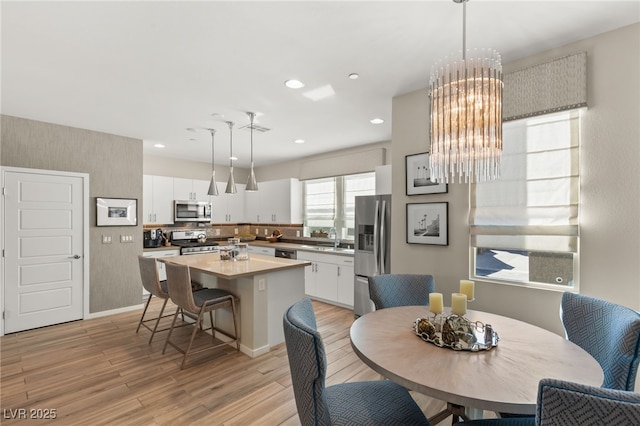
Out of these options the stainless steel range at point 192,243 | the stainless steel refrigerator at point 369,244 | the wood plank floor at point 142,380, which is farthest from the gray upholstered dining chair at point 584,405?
the stainless steel range at point 192,243

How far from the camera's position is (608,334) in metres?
1.51

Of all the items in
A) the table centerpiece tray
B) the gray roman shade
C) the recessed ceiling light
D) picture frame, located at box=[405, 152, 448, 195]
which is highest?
the recessed ceiling light

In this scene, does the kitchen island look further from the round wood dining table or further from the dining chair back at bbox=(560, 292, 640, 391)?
the dining chair back at bbox=(560, 292, 640, 391)

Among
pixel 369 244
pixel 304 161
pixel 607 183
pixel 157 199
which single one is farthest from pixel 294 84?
pixel 157 199

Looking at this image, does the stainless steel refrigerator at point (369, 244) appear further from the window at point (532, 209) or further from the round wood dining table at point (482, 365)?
the round wood dining table at point (482, 365)

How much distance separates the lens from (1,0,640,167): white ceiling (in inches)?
71.3

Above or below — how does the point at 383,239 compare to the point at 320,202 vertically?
below

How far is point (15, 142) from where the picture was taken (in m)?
3.62

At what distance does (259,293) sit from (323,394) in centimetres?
205

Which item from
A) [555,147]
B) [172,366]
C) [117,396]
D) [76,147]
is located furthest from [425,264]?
[76,147]

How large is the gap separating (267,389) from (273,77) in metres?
2.59

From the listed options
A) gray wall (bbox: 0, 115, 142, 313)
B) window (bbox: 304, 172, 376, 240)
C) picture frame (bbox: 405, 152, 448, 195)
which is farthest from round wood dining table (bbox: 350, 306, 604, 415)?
gray wall (bbox: 0, 115, 142, 313)

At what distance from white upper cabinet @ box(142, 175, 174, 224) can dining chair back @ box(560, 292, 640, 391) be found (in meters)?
5.74

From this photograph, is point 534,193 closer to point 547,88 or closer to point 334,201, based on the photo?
point 547,88
